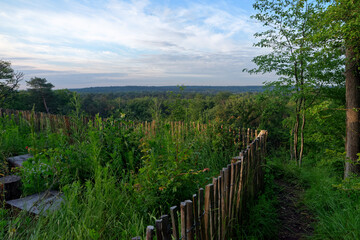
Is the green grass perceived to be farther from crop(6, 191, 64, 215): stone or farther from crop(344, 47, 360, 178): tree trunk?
crop(6, 191, 64, 215): stone

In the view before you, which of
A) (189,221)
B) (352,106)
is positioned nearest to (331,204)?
(352,106)

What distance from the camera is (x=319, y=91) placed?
22.1 ft

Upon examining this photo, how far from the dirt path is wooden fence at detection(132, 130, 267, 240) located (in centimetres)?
61

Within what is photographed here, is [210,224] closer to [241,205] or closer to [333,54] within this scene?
[241,205]

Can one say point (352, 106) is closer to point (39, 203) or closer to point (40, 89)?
point (39, 203)

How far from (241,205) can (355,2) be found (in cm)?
453

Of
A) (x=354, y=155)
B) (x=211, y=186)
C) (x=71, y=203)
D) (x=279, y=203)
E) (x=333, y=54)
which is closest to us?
(x=211, y=186)

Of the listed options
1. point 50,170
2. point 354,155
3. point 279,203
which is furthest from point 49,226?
point 354,155

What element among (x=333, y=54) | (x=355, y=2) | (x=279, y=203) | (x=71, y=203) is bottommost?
(x=279, y=203)

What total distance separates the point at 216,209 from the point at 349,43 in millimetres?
4749

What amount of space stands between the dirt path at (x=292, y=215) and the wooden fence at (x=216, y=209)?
0.61 meters

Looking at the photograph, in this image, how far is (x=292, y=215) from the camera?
3744mm

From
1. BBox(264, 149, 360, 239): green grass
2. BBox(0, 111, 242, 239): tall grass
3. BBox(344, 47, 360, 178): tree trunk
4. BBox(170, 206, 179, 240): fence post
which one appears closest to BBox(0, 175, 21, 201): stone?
BBox(0, 111, 242, 239): tall grass

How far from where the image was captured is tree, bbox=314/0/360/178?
431 centimetres
